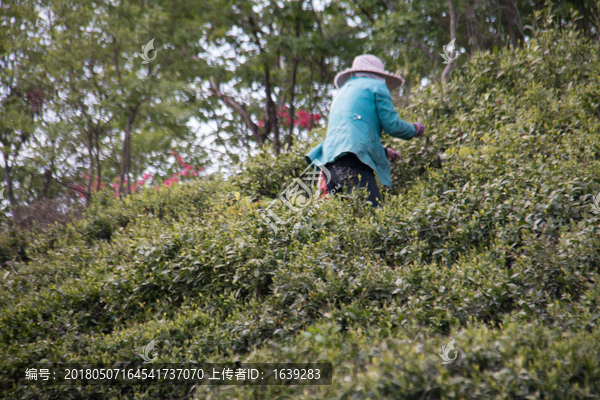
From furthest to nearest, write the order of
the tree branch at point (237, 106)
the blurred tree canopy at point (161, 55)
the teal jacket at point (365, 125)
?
the tree branch at point (237, 106), the blurred tree canopy at point (161, 55), the teal jacket at point (365, 125)

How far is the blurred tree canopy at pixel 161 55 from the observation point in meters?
8.17

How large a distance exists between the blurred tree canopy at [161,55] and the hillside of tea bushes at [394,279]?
2.33 metres

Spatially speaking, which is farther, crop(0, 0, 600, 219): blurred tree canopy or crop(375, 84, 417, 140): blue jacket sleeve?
crop(0, 0, 600, 219): blurred tree canopy

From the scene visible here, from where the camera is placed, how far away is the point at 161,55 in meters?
9.32

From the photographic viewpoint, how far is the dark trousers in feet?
16.1

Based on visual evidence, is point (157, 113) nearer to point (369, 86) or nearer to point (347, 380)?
point (369, 86)

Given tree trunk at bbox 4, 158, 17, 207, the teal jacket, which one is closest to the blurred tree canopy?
tree trunk at bbox 4, 158, 17, 207

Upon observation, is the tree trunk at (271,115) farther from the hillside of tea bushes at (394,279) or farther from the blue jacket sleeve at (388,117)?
the blue jacket sleeve at (388,117)

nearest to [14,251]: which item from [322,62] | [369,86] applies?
[369,86]

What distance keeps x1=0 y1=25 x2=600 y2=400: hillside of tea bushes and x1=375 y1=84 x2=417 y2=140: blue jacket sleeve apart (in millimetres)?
639

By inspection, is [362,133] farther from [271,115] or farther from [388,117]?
[271,115]

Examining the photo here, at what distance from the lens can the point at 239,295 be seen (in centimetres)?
409

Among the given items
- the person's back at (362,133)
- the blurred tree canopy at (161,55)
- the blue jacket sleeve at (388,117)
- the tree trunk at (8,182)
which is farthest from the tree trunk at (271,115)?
the blue jacket sleeve at (388,117)

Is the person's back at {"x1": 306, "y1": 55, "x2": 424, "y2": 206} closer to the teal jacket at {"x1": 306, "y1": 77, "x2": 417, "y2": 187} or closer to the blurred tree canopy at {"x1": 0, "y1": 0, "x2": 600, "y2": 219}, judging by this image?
the teal jacket at {"x1": 306, "y1": 77, "x2": 417, "y2": 187}
